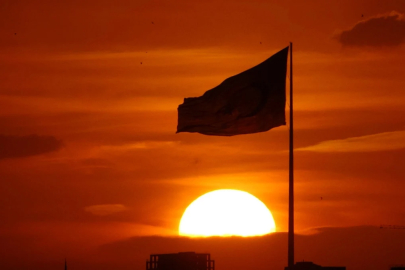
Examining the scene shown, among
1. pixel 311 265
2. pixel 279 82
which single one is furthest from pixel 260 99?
pixel 311 265

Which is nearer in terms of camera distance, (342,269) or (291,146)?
(291,146)

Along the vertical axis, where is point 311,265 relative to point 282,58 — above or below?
below

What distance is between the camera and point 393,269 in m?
157

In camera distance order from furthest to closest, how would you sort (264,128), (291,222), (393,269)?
(393,269) → (264,128) → (291,222)

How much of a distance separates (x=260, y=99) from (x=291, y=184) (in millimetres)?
6775

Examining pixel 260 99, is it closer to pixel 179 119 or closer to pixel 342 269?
pixel 179 119

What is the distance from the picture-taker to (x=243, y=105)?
5838cm

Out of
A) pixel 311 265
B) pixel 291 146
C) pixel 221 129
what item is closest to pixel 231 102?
pixel 221 129

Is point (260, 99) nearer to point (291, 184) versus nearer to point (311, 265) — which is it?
point (291, 184)

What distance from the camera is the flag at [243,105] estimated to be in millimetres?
57947

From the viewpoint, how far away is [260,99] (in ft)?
191

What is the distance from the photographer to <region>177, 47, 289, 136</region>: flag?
5795cm

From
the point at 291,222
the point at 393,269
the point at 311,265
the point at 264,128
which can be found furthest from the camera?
the point at 393,269

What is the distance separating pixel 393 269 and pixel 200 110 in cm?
10406
